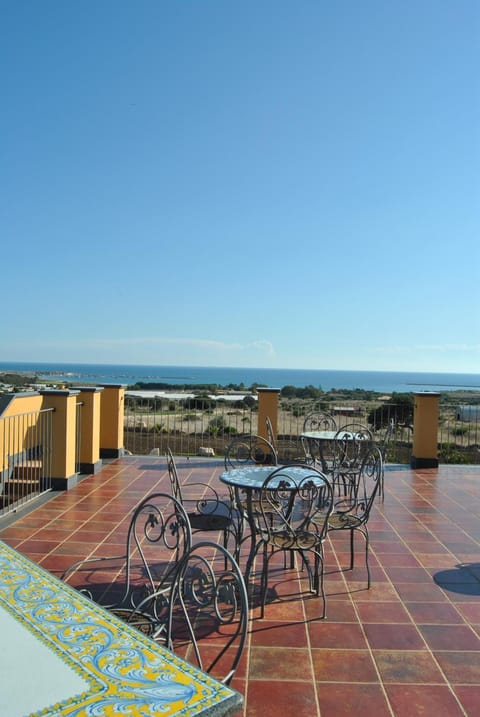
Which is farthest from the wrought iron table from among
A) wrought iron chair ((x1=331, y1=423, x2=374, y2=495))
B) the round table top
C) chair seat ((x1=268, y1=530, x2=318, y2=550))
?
wrought iron chair ((x1=331, y1=423, x2=374, y2=495))

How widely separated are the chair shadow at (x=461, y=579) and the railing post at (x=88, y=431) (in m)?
4.55

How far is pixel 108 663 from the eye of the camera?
3.52 feet

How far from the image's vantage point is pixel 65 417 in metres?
5.91

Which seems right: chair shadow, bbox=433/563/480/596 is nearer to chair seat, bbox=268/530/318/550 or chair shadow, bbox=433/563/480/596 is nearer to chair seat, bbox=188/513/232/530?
chair seat, bbox=268/530/318/550

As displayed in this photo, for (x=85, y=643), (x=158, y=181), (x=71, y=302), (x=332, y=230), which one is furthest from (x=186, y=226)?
(x=71, y=302)

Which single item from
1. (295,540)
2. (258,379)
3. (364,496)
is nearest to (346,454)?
(364,496)

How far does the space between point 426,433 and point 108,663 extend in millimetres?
7183

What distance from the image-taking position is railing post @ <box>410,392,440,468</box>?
7590mm

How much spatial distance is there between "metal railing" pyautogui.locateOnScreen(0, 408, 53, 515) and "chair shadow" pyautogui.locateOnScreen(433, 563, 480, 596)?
4.19m

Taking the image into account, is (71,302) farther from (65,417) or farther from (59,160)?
(65,417)

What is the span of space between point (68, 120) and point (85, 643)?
9.62 meters

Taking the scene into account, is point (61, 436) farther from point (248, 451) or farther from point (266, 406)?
point (266, 406)

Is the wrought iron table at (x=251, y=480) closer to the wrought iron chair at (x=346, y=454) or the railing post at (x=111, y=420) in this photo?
the wrought iron chair at (x=346, y=454)

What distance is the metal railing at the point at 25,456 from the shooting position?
5.89 metres
